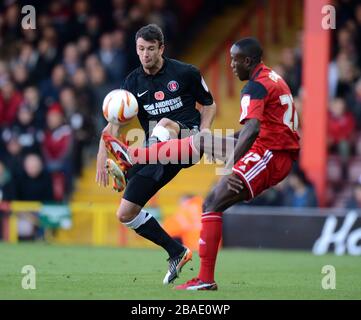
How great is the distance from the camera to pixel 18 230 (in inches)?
679

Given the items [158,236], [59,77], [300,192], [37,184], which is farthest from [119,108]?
[59,77]

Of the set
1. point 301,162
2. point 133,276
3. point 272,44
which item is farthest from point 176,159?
point 272,44

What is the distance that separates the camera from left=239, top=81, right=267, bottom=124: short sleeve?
27.3 ft

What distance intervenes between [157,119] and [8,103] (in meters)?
10.1

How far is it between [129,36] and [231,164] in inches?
450

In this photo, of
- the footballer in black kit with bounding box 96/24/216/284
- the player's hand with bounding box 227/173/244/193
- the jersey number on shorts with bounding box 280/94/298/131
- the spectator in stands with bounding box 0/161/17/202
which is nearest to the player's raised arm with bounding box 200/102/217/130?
the footballer in black kit with bounding box 96/24/216/284

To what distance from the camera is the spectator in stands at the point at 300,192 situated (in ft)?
52.0

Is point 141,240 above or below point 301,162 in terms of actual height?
below

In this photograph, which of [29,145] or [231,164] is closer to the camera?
[231,164]

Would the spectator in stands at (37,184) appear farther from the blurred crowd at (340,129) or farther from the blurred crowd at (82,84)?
the blurred crowd at (340,129)

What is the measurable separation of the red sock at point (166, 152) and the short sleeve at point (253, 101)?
0.67 metres

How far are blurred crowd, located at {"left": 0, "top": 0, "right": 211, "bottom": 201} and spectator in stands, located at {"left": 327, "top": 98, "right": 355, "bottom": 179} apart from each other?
422 cm

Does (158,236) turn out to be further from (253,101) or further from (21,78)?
(21,78)
